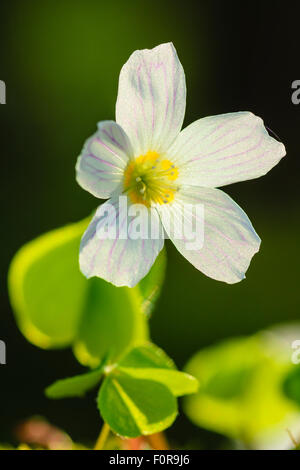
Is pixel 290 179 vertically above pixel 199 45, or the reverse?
pixel 199 45

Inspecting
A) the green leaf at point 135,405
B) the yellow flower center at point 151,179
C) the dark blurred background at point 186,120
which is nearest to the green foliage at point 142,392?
the green leaf at point 135,405

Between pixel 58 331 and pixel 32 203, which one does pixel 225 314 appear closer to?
pixel 32 203

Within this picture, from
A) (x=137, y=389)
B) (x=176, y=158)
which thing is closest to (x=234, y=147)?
(x=176, y=158)

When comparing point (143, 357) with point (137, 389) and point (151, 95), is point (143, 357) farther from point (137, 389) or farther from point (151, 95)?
point (151, 95)

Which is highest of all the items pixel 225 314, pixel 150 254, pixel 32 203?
pixel 150 254

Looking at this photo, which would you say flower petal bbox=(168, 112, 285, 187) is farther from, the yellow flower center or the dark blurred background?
the dark blurred background
